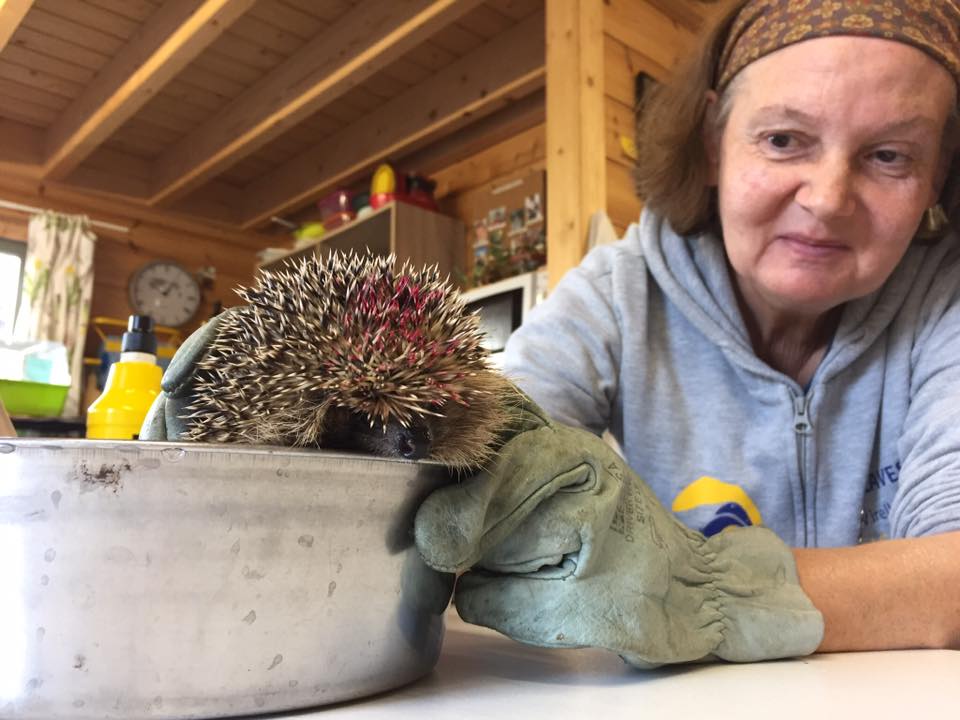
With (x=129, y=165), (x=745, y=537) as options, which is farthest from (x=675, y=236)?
(x=129, y=165)

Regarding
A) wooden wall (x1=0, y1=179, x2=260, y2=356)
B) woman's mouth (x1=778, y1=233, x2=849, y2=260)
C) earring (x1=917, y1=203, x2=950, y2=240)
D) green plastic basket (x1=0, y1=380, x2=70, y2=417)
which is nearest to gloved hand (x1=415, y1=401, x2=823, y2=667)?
woman's mouth (x1=778, y1=233, x2=849, y2=260)

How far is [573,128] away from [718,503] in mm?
1632

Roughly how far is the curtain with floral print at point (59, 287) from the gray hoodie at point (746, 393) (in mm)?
4014

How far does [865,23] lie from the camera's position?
35.3 inches

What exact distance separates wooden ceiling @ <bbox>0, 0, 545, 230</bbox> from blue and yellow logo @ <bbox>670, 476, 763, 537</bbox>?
216 centimetres

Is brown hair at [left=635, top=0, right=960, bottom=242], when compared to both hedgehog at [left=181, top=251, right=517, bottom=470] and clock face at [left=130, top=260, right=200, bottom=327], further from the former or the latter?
clock face at [left=130, top=260, right=200, bottom=327]

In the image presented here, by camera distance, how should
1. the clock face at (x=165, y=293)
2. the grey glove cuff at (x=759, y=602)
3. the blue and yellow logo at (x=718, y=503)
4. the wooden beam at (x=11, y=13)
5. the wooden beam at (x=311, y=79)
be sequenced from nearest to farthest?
the grey glove cuff at (x=759, y=602) → the blue and yellow logo at (x=718, y=503) → the wooden beam at (x=11, y=13) → the wooden beam at (x=311, y=79) → the clock face at (x=165, y=293)

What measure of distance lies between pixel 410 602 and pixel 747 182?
2.48 ft

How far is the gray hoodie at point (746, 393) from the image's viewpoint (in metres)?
1.06

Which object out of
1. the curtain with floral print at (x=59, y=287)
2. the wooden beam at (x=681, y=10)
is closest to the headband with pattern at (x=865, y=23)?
the wooden beam at (x=681, y=10)

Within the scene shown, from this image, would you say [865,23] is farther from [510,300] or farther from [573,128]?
[510,300]

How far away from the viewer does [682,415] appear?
44.0 inches

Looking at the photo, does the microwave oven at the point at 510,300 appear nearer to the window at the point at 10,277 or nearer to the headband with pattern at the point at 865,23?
the headband with pattern at the point at 865,23

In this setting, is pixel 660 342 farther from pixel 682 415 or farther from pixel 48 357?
pixel 48 357
